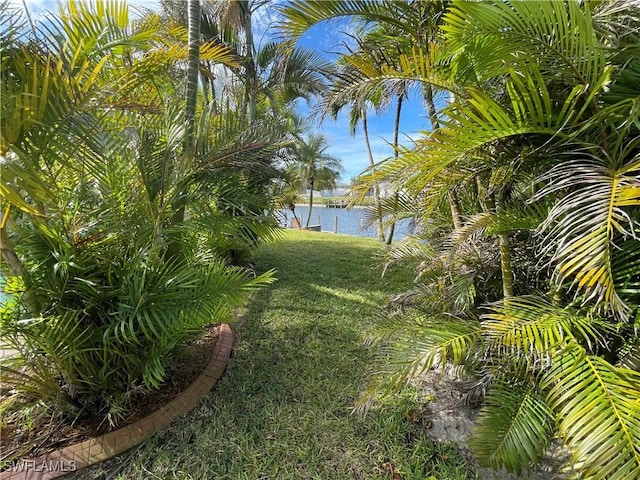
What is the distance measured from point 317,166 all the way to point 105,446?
19855 mm

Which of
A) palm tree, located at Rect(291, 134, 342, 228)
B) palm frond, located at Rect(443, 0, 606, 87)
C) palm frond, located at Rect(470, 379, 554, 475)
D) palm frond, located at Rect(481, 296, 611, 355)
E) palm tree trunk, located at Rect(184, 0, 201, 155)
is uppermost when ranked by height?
palm tree, located at Rect(291, 134, 342, 228)

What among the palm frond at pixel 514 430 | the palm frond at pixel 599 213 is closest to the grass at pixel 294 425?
the palm frond at pixel 514 430

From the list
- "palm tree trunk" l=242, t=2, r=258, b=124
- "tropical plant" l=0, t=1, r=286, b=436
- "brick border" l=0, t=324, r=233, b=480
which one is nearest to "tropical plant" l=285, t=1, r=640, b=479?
"tropical plant" l=0, t=1, r=286, b=436

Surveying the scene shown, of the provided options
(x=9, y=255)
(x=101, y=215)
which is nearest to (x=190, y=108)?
(x=101, y=215)

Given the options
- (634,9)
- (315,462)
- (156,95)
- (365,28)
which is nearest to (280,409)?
(315,462)

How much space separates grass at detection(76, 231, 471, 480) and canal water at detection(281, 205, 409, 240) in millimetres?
1138

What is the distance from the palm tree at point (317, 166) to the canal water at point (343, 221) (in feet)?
6.41

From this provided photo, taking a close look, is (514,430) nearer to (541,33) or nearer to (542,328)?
(542,328)

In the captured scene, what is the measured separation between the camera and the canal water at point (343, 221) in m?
3.47

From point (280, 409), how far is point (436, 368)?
4.57 feet

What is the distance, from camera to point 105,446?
1744mm

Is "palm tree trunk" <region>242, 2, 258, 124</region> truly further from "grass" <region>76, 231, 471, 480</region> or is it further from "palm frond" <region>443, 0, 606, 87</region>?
"palm frond" <region>443, 0, 606, 87</region>

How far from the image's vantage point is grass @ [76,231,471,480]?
1689mm

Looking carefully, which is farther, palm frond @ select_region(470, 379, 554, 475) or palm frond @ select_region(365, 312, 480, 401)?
palm frond @ select_region(365, 312, 480, 401)
